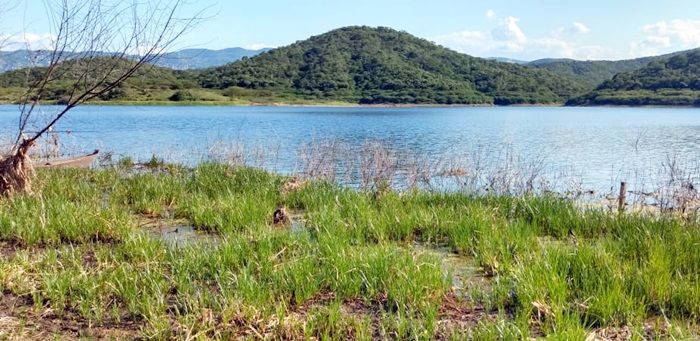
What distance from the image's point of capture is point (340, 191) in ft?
28.8

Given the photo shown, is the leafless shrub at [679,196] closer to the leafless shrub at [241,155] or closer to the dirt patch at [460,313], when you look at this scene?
the dirt patch at [460,313]

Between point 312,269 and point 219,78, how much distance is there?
15181 centimetres

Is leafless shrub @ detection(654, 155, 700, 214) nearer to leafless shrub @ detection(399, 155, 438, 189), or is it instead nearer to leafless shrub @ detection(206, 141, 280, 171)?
leafless shrub @ detection(399, 155, 438, 189)

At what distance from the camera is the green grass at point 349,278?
3.87 metres

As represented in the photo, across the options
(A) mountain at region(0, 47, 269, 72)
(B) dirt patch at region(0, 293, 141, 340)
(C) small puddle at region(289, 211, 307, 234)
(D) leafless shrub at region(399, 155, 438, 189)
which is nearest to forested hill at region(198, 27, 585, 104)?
(D) leafless shrub at region(399, 155, 438, 189)

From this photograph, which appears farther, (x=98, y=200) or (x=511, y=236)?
(x=98, y=200)

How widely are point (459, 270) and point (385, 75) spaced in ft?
498

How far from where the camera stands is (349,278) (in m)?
4.62

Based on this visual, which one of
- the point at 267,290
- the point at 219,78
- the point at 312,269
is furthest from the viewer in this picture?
the point at 219,78

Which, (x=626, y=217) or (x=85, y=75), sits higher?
(x=85, y=75)

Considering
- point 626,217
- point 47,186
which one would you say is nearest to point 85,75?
point 47,186

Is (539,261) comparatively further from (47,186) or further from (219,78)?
(219,78)

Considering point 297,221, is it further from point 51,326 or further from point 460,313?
point 51,326

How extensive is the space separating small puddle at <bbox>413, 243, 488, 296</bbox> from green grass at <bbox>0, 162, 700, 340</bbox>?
0.05m
